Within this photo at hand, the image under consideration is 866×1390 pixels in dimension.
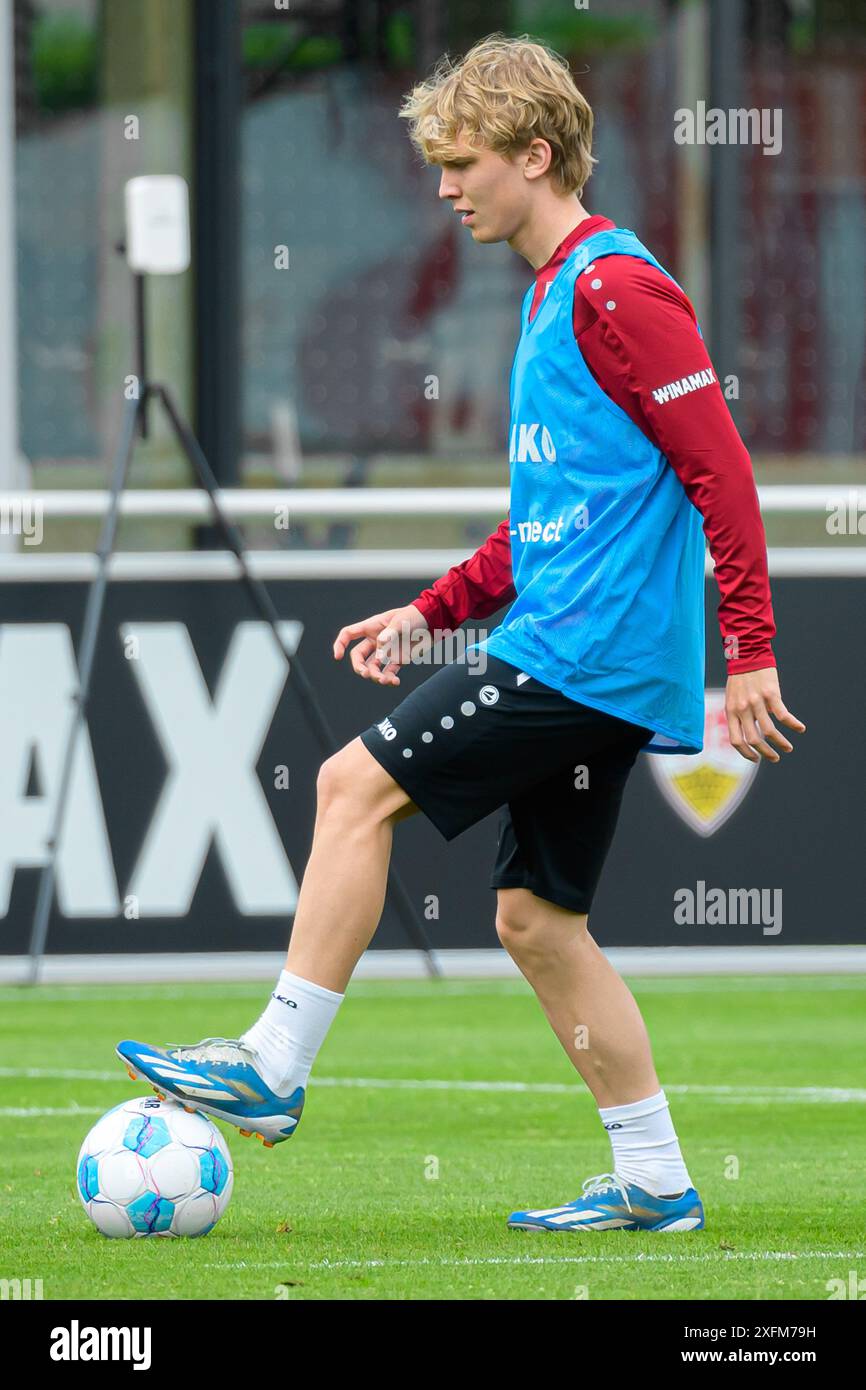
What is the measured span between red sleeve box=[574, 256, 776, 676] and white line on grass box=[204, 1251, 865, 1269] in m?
1.01

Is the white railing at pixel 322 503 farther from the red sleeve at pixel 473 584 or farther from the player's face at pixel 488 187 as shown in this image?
the player's face at pixel 488 187

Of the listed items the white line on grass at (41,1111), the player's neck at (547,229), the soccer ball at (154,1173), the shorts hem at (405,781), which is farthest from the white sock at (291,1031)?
the white line on grass at (41,1111)

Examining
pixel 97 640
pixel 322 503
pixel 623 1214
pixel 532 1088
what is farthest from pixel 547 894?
pixel 322 503

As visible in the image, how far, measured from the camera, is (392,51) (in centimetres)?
1223

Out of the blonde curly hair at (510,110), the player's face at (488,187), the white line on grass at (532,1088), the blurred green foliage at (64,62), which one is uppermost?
the blurred green foliage at (64,62)

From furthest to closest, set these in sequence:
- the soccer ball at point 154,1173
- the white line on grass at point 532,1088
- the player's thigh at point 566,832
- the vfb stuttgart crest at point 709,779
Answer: the vfb stuttgart crest at point 709,779
the white line on grass at point 532,1088
the player's thigh at point 566,832
the soccer ball at point 154,1173

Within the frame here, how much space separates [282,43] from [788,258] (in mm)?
2780

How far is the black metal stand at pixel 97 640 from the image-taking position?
Result: 8.76 metres

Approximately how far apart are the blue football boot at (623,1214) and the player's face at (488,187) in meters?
1.78

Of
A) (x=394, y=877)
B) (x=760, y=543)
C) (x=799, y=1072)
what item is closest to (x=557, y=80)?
(x=760, y=543)

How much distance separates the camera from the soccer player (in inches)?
170

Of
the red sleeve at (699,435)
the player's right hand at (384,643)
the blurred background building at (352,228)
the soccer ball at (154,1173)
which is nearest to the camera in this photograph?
the red sleeve at (699,435)

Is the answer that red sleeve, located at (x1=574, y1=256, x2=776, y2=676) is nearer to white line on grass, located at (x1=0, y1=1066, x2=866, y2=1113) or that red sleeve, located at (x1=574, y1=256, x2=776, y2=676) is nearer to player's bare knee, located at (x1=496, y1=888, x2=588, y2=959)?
player's bare knee, located at (x1=496, y1=888, x2=588, y2=959)

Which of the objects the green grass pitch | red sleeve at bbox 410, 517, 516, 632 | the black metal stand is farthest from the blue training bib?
the black metal stand
